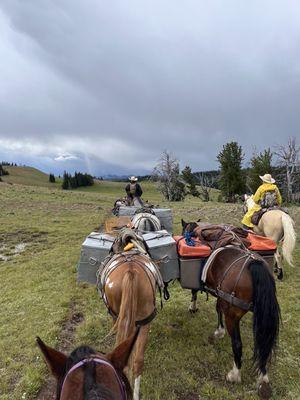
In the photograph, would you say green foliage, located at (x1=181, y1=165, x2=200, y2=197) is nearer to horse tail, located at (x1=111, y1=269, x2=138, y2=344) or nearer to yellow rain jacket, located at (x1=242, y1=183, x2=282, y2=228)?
yellow rain jacket, located at (x1=242, y1=183, x2=282, y2=228)

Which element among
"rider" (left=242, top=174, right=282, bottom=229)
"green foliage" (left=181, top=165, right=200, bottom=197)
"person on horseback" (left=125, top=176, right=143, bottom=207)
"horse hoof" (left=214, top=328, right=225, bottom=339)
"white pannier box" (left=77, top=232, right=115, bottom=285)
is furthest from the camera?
"green foliage" (left=181, top=165, right=200, bottom=197)

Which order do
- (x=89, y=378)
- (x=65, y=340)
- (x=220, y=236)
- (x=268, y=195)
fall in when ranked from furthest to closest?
(x=268, y=195) → (x=65, y=340) → (x=220, y=236) → (x=89, y=378)

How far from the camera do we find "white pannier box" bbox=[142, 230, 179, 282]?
5.93m

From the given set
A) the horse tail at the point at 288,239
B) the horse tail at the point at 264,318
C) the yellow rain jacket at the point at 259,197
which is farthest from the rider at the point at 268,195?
the horse tail at the point at 264,318

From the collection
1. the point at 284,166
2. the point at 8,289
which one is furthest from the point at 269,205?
the point at 284,166

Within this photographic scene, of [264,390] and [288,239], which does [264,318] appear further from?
[288,239]

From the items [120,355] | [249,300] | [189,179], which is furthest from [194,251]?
[189,179]

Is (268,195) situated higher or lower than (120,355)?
higher

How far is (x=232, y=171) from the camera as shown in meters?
48.8

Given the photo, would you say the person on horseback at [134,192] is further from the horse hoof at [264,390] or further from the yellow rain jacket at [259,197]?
the horse hoof at [264,390]

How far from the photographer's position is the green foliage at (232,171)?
4894 cm

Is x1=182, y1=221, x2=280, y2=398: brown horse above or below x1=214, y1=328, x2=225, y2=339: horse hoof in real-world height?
above

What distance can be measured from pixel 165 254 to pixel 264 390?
8.30 feet

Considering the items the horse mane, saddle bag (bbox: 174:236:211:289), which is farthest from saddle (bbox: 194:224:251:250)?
the horse mane
